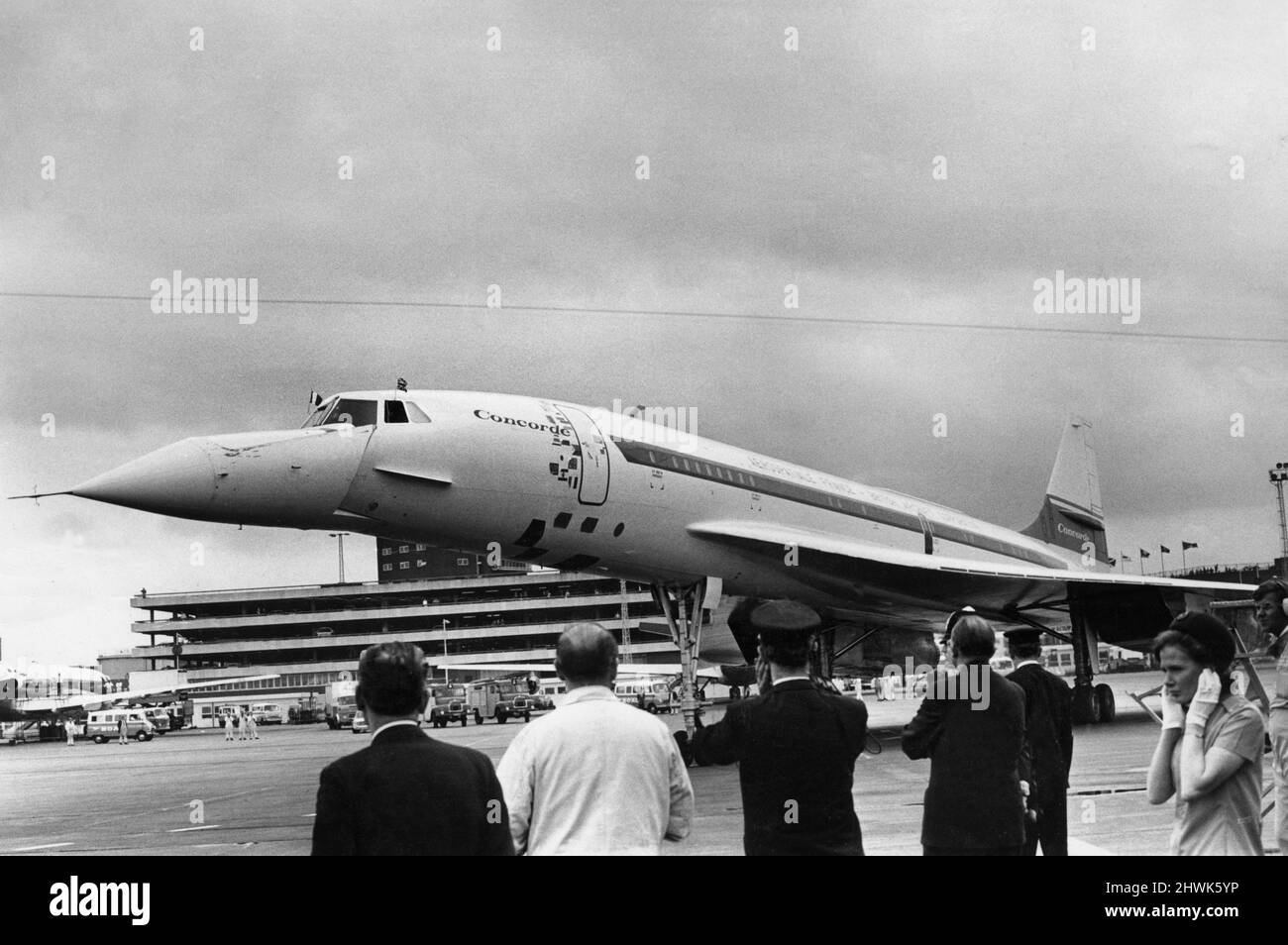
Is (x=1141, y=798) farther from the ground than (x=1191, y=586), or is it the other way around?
(x=1191, y=586)

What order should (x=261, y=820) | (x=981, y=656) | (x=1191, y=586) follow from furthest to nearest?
(x=1191, y=586) < (x=261, y=820) < (x=981, y=656)

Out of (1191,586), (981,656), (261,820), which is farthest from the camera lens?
(1191,586)

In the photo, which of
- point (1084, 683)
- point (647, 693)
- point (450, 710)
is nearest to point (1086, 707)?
point (1084, 683)

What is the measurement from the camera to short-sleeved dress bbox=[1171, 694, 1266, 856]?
467 centimetres

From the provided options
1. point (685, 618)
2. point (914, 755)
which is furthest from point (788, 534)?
point (914, 755)

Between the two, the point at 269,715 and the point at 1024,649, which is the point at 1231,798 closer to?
the point at 1024,649

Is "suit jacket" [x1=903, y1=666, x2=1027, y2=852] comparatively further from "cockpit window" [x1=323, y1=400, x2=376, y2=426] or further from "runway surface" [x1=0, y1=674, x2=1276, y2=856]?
"cockpit window" [x1=323, y1=400, x2=376, y2=426]

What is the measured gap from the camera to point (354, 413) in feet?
44.1

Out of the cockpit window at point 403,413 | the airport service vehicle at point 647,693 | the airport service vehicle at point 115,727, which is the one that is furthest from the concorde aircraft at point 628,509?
the airport service vehicle at point 115,727
